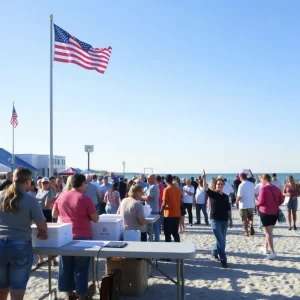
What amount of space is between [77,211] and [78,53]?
1048 centimetres

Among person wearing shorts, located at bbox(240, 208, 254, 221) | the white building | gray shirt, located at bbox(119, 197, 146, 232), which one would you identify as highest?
the white building

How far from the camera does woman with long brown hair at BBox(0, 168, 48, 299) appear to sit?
4.10 metres

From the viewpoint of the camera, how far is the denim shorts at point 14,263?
4.10 metres

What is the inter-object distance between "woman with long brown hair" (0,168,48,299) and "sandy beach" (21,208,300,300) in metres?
1.91

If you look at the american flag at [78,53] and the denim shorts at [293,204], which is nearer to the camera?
the denim shorts at [293,204]

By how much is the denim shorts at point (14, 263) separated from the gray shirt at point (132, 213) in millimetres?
2446

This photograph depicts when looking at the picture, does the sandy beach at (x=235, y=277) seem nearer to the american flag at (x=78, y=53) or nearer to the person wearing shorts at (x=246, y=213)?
the person wearing shorts at (x=246, y=213)

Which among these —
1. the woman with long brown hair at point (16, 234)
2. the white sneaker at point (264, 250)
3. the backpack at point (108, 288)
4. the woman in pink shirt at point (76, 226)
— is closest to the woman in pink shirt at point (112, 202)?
the white sneaker at point (264, 250)

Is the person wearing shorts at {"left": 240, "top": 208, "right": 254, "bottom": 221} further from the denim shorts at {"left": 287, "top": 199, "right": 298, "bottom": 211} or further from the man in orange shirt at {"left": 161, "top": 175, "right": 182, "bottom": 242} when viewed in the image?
the man in orange shirt at {"left": 161, "top": 175, "right": 182, "bottom": 242}

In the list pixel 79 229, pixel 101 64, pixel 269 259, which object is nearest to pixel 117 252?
pixel 79 229

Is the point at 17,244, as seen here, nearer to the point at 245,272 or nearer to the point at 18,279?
the point at 18,279

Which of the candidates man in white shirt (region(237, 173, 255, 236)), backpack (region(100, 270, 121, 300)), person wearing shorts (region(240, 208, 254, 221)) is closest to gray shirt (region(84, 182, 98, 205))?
man in white shirt (region(237, 173, 255, 236))

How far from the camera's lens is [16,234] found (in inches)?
163

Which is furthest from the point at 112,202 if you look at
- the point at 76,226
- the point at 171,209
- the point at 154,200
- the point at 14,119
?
the point at 14,119
